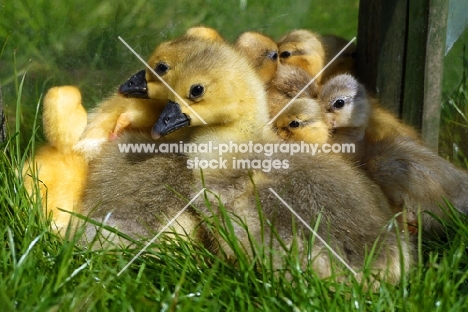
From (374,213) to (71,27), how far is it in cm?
129

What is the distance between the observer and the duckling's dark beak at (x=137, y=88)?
7.06 feet

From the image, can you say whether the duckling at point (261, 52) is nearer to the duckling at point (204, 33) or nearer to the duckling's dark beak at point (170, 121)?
the duckling at point (204, 33)

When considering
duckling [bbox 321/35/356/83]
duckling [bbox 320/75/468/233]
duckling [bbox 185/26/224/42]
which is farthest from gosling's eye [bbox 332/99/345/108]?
duckling [bbox 185/26/224/42]

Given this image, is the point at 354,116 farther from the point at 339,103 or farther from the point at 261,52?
the point at 261,52

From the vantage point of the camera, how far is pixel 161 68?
2.11 meters

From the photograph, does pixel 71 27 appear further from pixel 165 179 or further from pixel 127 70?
pixel 165 179

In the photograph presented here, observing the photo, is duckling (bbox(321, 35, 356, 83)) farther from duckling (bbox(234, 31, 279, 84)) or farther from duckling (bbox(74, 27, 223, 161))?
duckling (bbox(74, 27, 223, 161))

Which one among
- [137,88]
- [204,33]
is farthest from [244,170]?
Result: [204,33]

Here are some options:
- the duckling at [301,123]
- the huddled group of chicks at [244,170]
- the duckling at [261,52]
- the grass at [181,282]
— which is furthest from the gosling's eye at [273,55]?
the grass at [181,282]

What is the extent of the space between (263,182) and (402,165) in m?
0.45

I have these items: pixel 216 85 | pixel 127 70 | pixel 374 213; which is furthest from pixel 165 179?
pixel 127 70

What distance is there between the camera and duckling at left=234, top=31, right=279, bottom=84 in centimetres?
251

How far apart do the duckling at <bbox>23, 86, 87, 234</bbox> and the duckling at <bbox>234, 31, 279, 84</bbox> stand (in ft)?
1.99

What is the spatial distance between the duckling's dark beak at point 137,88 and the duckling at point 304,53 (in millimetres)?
654
